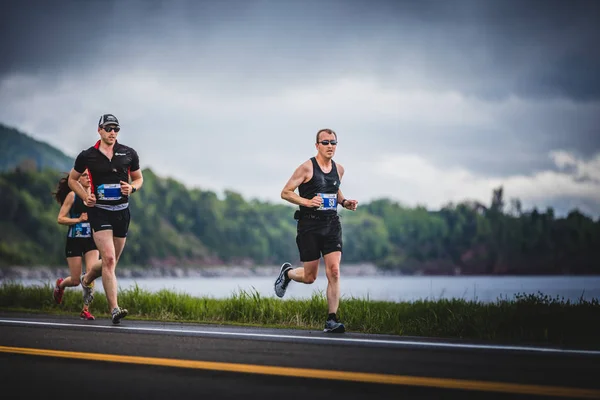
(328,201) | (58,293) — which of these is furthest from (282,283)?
(58,293)

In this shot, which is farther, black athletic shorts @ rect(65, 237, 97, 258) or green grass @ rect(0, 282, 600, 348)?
black athletic shorts @ rect(65, 237, 97, 258)

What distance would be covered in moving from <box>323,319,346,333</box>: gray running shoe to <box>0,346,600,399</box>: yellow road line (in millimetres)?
3287

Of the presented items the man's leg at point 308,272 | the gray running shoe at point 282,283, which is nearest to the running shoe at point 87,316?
the gray running shoe at point 282,283

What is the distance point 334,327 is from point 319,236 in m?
1.16

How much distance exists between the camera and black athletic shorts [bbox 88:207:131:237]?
10758 millimetres

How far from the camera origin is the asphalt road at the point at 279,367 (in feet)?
17.0

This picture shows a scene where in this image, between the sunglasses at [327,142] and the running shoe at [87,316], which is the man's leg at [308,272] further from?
the running shoe at [87,316]

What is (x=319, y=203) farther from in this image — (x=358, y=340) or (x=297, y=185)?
(x=358, y=340)

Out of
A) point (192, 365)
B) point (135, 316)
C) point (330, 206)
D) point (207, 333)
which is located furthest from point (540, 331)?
point (135, 316)

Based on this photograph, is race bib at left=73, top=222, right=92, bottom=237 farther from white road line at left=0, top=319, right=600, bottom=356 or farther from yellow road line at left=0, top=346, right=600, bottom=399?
yellow road line at left=0, top=346, right=600, bottom=399

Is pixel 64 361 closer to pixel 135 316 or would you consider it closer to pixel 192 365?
pixel 192 365

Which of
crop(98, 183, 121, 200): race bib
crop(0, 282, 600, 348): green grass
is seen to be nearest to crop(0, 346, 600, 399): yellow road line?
crop(0, 282, 600, 348): green grass

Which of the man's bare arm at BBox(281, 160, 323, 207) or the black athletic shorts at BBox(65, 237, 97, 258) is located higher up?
the man's bare arm at BBox(281, 160, 323, 207)

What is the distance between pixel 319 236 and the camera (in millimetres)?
10102
